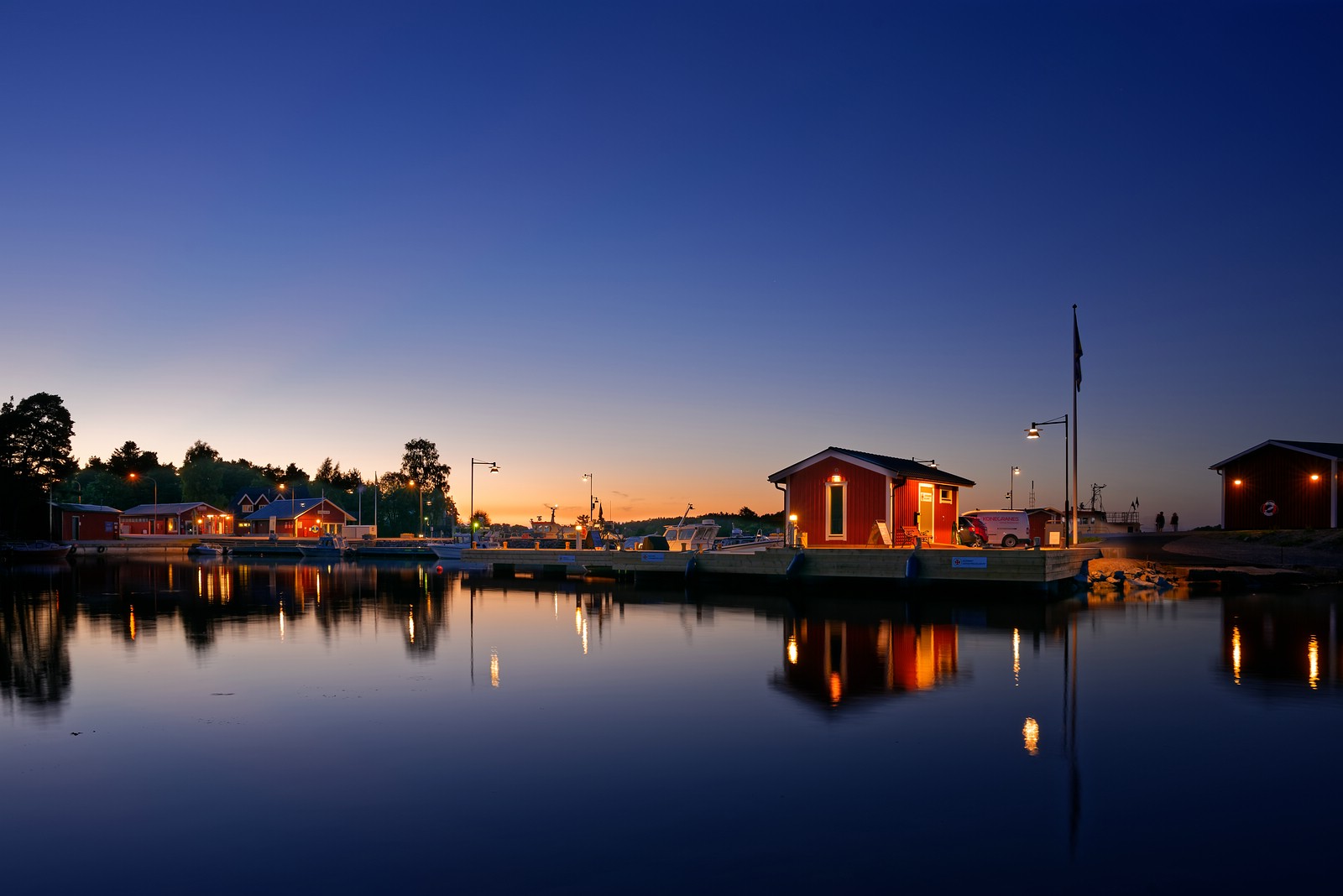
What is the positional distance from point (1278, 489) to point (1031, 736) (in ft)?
163

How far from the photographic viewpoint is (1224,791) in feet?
30.8

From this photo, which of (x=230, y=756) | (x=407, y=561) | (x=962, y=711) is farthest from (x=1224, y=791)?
(x=407, y=561)

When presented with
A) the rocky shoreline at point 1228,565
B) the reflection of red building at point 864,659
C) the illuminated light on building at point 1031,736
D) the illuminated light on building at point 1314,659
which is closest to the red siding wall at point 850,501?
the rocky shoreline at point 1228,565

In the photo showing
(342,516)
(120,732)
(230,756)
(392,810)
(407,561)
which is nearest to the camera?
(392,810)

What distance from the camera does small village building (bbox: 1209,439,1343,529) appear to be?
159 ft

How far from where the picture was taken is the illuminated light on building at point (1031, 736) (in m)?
11.2

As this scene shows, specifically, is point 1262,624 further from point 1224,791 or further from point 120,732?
point 120,732

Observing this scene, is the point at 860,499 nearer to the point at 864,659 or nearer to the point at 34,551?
the point at 864,659

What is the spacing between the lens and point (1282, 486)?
5044cm

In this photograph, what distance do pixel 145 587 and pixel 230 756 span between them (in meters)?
36.2

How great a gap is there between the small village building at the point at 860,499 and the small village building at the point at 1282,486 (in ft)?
81.3

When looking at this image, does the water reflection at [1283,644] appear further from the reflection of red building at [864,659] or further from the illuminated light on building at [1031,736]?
the illuminated light on building at [1031,736]

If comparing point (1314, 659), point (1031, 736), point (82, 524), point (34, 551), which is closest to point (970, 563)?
point (1314, 659)

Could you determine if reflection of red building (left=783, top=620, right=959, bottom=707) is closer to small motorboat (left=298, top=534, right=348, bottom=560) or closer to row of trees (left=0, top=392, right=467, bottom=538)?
small motorboat (left=298, top=534, right=348, bottom=560)
